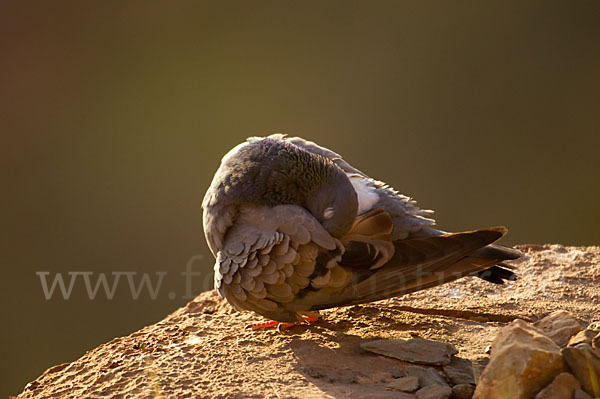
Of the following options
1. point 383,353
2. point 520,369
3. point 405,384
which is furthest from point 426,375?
point 520,369

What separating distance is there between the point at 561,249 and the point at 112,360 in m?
2.87

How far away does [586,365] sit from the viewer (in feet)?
6.77

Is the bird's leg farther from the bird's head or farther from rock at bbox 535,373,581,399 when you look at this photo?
rock at bbox 535,373,581,399

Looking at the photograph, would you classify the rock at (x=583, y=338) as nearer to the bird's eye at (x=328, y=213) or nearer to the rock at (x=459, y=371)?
the rock at (x=459, y=371)

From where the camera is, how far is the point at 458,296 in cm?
345

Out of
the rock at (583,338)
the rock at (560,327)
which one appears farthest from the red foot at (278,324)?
the rock at (583,338)

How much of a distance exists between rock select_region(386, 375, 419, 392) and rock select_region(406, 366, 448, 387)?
3cm

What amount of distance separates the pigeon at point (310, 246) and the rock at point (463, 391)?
53cm

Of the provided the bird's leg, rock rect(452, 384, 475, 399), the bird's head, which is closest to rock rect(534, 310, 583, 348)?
rock rect(452, 384, 475, 399)

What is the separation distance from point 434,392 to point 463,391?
107 millimetres

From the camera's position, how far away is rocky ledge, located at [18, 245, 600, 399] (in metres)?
2.11

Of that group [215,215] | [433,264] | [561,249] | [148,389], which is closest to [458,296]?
[433,264]

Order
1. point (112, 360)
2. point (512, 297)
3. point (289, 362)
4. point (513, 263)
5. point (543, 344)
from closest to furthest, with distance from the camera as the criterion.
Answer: point (543, 344)
point (289, 362)
point (112, 360)
point (512, 297)
point (513, 263)

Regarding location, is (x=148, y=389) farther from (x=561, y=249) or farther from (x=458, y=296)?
(x=561, y=249)
